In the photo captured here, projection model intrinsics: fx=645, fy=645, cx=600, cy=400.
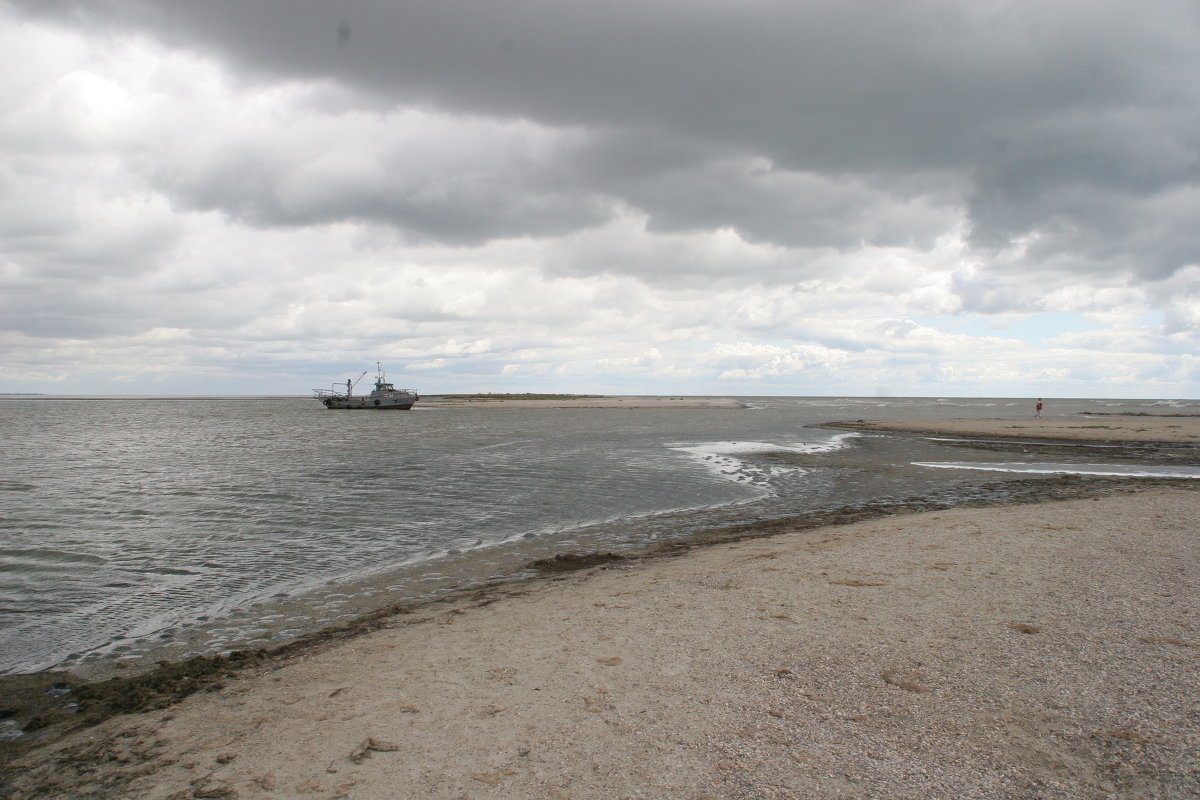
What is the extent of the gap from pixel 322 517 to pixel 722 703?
1594 cm

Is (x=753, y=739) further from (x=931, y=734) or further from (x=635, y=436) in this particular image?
(x=635, y=436)

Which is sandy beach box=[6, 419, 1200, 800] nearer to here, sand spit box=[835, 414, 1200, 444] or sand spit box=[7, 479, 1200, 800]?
sand spit box=[7, 479, 1200, 800]

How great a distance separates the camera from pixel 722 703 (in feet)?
18.9

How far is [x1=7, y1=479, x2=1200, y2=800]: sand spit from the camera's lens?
473cm

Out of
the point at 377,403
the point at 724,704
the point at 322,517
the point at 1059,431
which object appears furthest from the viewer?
the point at 377,403

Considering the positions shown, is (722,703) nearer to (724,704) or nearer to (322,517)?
(724,704)

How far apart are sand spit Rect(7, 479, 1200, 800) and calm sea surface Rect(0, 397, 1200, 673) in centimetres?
322

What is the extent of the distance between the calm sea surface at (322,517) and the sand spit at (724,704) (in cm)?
322

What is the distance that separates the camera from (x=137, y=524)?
18.0m

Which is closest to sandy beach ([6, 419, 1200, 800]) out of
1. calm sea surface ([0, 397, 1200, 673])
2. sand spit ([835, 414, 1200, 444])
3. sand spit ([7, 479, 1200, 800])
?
sand spit ([7, 479, 1200, 800])

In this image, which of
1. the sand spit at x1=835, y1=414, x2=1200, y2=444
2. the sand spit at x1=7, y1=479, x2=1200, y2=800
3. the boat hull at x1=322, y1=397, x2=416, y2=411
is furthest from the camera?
the boat hull at x1=322, y1=397, x2=416, y2=411

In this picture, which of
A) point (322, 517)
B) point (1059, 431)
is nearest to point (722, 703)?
point (322, 517)

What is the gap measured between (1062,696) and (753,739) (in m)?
2.91

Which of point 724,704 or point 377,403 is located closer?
point 724,704
